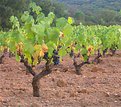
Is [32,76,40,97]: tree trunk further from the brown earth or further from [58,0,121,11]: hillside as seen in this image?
[58,0,121,11]: hillside

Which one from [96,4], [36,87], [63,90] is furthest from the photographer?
[96,4]

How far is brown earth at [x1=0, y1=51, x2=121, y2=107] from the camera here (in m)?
7.13

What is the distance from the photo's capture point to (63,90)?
27.5 feet

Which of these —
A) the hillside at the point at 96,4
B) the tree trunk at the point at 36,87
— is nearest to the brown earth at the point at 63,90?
the tree trunk at the point at 36,87

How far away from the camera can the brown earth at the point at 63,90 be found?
713 cm

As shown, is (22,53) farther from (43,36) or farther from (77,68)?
(77,68)

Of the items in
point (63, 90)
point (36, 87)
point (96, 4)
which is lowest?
point (63, 90)

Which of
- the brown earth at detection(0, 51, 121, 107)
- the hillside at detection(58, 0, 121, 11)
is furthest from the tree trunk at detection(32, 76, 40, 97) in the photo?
the hillside at detection(58, 0, 121, 11)

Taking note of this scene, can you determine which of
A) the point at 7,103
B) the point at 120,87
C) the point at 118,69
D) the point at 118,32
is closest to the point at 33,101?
the point at 7,103

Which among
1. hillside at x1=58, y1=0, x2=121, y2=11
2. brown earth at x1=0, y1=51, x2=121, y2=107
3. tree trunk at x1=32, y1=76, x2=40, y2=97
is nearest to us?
brown earth at x1=0, y1=51, x2=121, y2=107

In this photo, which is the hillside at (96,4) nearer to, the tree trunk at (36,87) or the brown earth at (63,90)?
the brown earth at (63,90)

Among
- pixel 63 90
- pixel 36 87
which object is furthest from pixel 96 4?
pixel 36 87

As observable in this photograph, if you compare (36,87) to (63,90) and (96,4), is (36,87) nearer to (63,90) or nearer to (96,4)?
(63,90)

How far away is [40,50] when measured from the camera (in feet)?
23.1
